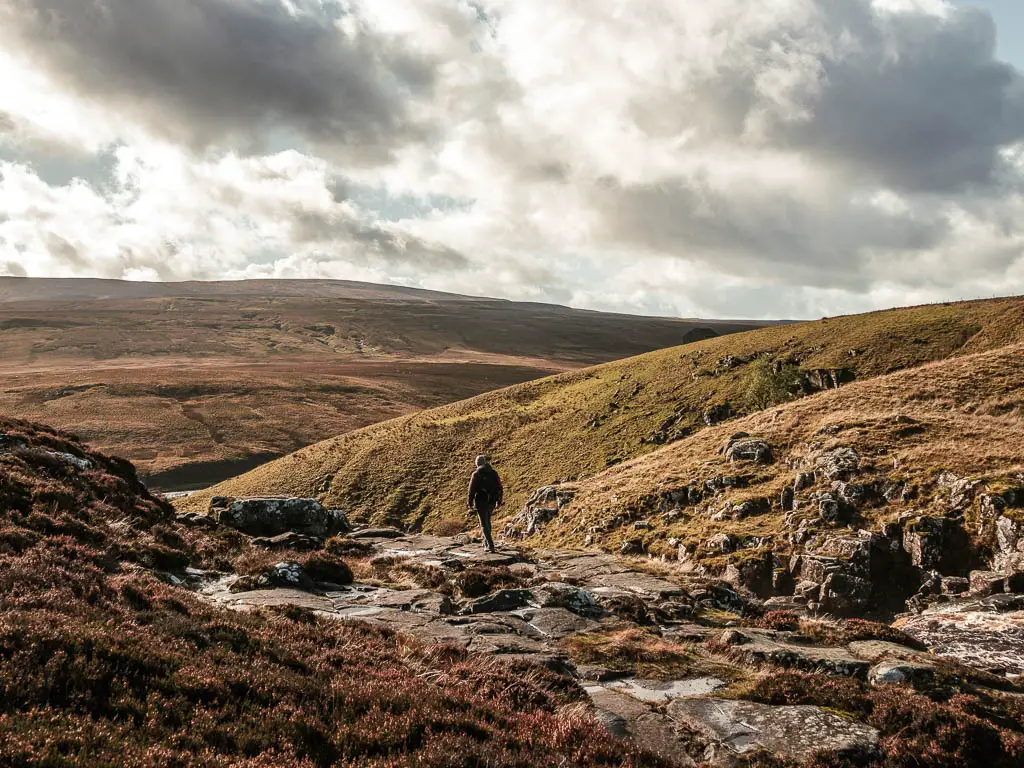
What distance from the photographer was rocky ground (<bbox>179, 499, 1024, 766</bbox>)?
8.79 m

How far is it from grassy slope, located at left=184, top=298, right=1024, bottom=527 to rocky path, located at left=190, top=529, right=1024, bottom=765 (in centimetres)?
2990

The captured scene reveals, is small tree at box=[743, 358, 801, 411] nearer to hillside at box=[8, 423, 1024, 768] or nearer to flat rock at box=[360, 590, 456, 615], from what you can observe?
hillside at box=[8, 423, 1024, 768]

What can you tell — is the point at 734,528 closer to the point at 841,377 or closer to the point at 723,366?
the point at 841,377

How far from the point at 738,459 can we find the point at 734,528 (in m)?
7.36

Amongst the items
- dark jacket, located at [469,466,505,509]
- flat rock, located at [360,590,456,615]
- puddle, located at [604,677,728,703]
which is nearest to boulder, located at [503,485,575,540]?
dark jacket, located at [469,466,505,509]

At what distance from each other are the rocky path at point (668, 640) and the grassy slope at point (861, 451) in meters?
7.24

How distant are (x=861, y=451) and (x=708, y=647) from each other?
1930 centimetres

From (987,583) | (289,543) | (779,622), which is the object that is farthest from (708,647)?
(289,543)

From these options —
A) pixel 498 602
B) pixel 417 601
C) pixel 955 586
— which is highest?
pixel 955 586

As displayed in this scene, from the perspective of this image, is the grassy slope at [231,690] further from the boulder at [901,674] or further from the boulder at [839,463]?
the boulder at [839,463]

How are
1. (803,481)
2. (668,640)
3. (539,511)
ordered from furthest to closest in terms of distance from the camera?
(539,511), (803,481), (668,640)

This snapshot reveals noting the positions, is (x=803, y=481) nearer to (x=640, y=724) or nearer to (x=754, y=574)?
(x=754, y=574)

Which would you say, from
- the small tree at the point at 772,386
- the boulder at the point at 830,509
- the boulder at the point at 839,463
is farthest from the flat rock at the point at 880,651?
the small tree at the point at 772,386

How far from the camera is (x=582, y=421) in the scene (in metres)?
→ 60.8
